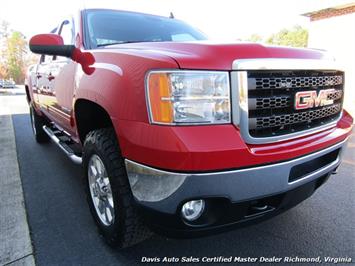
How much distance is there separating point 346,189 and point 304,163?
6.13 ft

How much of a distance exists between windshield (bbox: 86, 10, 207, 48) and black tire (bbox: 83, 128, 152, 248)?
35.8 inches

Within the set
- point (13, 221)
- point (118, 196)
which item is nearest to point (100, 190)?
point (118, 196)

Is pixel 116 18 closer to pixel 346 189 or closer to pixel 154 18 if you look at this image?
pixel 154 18

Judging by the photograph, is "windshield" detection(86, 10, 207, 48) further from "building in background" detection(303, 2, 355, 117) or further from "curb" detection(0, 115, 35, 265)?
"building in background" detection(303, 2, 355, 117)

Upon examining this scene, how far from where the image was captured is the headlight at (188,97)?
1543 millimetres

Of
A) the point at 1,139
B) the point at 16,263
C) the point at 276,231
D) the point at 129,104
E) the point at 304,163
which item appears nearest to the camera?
the point at 129,104

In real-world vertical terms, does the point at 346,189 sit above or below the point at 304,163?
below

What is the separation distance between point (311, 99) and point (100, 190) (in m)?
1.59

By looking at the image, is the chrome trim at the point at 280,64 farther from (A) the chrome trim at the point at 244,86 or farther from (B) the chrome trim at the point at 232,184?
(B) the chrome trim at the point at 232,184

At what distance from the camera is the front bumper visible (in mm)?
1531

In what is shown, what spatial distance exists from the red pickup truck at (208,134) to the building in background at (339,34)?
33.7 ft

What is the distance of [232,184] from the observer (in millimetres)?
1560

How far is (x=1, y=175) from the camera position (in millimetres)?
3738

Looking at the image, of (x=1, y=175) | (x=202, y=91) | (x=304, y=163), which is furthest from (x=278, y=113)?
(x=1, y=175)
